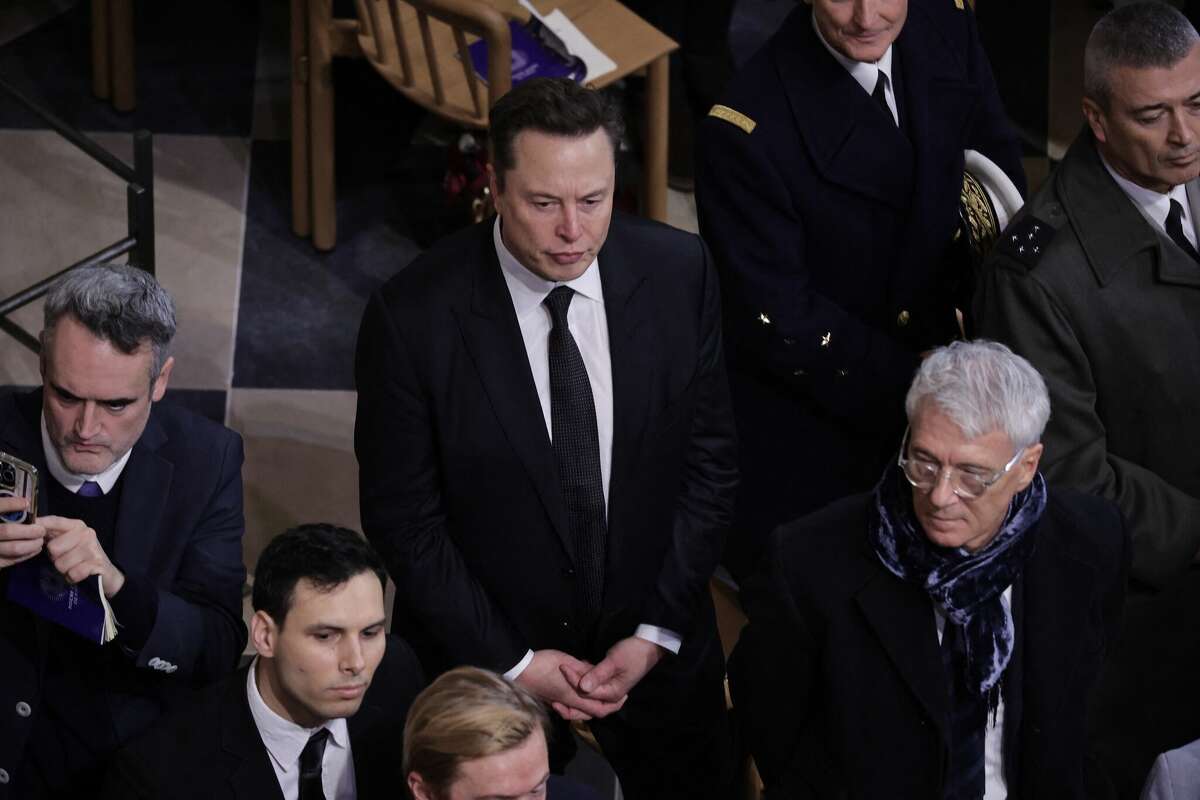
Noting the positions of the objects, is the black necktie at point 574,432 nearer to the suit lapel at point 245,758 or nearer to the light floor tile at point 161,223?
the suit lapel at point 245,758

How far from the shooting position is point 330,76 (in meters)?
5.03

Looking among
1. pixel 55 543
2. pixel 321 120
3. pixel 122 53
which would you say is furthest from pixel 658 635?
pixel 122 53

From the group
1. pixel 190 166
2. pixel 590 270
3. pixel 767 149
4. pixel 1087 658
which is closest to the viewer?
pixel 1087 658

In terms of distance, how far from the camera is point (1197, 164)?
3.20 metres

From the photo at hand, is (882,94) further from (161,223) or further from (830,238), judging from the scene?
(161,223)

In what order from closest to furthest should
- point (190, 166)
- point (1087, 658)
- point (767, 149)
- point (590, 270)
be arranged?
point (1087, 658), point (590, 270), point (767, 149), point (190, 166)

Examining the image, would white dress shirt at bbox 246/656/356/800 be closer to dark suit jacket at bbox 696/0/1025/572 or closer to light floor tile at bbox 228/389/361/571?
dark suit jacket at bbox 696/0/1025/572

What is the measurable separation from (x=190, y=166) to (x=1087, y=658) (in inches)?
128

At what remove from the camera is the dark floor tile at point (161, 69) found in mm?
5602

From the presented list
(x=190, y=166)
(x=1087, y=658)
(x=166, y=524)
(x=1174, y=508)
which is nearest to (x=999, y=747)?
(x=1087, y=658)

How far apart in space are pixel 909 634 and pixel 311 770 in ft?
2.91

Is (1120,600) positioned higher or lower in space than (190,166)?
higher

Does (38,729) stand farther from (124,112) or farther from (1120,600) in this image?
(124,112)

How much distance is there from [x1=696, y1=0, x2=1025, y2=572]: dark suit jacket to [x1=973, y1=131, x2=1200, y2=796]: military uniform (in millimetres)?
281
